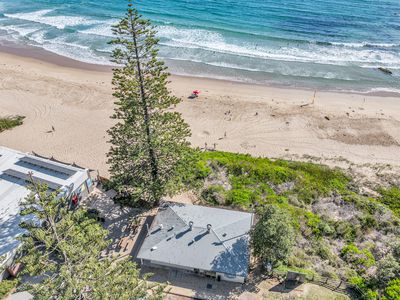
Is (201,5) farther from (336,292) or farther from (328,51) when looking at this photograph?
(336,292)

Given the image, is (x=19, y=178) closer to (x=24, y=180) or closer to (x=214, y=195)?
(x=24, y=180)

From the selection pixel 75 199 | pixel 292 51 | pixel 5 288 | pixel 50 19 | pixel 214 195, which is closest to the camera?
pixel 5 288

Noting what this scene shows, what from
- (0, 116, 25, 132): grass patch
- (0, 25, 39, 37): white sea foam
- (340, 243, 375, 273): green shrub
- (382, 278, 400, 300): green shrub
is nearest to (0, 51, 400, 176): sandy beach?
(0, 116, 25, 132): grass patch

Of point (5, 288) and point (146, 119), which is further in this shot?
point (146, 119)

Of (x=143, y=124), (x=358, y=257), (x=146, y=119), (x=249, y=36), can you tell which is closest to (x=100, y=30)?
(x=249, y=36)

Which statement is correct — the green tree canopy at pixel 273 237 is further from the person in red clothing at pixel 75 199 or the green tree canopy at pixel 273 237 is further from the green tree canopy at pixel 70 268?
the person in red clothing at pixel 75 199

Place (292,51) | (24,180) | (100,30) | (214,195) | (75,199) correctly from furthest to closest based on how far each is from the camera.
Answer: (100,30) < (292,51) < (214,195) < (24,180) < (75,199)

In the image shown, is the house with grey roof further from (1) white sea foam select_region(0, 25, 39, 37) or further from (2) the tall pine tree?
(1) white sea foam select_region(0, 25, 39, 37)

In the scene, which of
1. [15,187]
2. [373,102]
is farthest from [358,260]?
[373,102]
